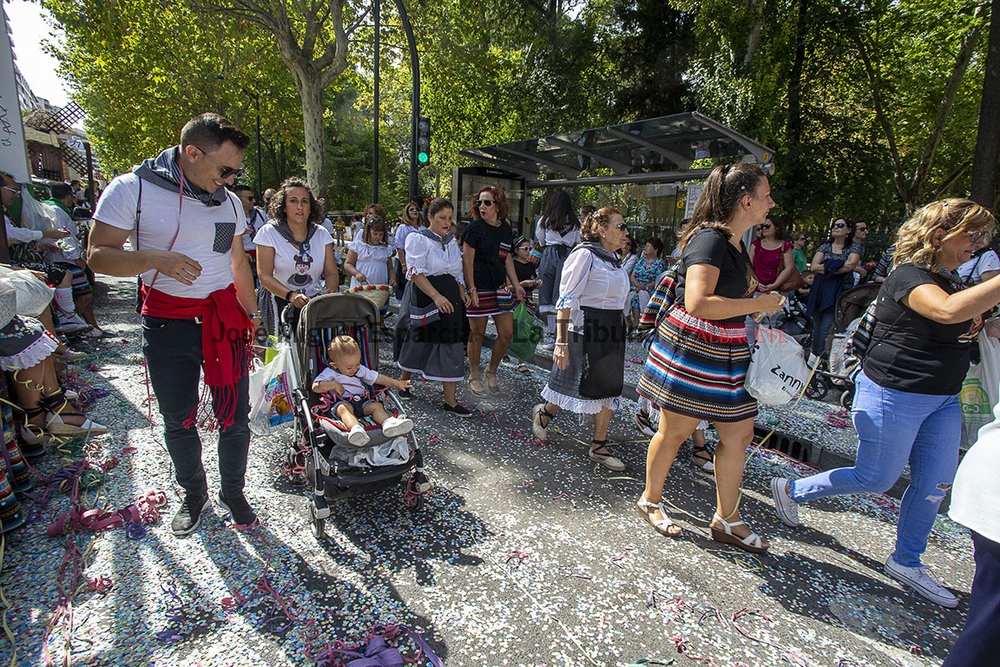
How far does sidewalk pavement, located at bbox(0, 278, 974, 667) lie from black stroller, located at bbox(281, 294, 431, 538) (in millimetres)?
232

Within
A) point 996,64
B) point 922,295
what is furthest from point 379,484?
point 996,64

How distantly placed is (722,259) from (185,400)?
2.88 metres

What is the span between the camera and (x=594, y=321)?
3.90 metres

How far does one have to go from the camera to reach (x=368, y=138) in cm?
3644

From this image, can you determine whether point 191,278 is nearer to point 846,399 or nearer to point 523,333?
point 523,333

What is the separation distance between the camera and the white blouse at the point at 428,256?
4684 millimetres

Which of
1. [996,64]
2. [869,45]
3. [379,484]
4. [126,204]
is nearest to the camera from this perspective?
[126,204]

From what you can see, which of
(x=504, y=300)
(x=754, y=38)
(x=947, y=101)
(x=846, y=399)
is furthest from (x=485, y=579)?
(x=947, y=101)

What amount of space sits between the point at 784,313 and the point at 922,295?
17.0 feet

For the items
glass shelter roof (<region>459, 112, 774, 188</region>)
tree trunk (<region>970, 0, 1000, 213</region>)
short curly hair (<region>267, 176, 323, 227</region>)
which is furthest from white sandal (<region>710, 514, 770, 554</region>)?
tree trunk (<region>970, 0, 1000, 213</region>)

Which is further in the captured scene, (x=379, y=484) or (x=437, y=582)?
(x=379, y=484)

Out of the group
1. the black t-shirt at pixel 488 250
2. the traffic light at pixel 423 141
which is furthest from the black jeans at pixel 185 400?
the traffic light at pixel 423 141

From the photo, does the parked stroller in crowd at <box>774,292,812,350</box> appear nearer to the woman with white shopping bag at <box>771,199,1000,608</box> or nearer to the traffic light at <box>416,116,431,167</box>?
the woman with white shopping bag at <box>771,199,1000,608</box>

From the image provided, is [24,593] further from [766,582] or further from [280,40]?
[280,40]
